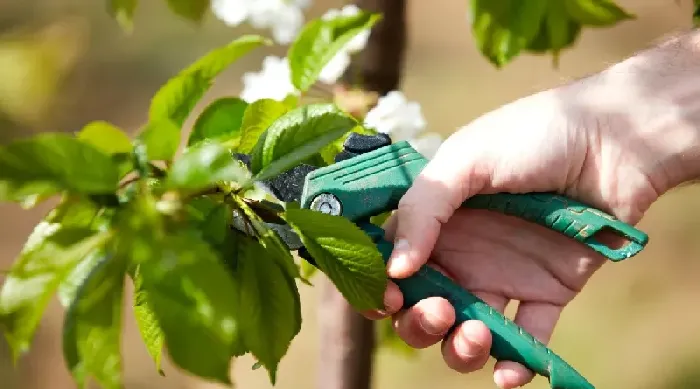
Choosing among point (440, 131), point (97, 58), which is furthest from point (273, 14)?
point (97, 58)

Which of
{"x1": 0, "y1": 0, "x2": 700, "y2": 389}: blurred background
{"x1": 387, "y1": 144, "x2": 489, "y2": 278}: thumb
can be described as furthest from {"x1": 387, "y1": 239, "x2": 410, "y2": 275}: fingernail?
{"x1": 0, "y1": 0, "x2": 700, "y2": 389}: blurred background

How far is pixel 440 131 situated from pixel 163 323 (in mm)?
1326

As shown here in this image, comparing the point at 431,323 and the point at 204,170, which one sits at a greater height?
the point at 204,170

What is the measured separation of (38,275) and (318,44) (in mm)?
294

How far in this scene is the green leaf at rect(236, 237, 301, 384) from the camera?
0.43 metres

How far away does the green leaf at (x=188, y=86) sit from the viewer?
44 cm

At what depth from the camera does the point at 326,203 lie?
54 cm

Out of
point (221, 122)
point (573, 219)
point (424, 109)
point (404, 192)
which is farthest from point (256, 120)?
point (424, 109)

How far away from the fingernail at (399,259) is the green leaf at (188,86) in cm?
18

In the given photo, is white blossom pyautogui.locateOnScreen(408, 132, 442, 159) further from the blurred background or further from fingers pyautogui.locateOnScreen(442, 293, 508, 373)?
the blurred background

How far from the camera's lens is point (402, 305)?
0.57 m

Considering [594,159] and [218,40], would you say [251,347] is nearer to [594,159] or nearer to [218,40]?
[594,159]

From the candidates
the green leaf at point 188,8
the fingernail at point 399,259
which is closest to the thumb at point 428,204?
the fingernail at point 399,259

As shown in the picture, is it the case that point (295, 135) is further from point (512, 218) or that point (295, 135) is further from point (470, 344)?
point (512, 218)
